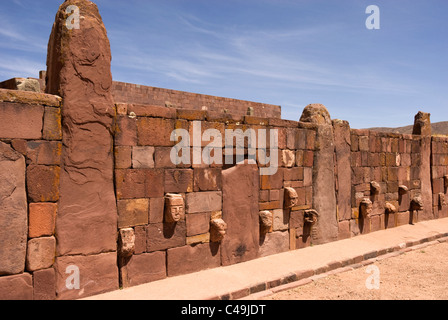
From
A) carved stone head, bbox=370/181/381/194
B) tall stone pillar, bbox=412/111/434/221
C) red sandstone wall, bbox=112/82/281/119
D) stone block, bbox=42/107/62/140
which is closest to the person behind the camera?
stone block, bbox=42/107/62/140

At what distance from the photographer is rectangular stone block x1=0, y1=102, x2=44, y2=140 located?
4.33m

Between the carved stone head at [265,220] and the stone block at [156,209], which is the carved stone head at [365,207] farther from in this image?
→ the stone block at [156,209]

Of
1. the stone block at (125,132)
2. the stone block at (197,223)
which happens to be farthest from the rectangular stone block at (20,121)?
the stone block at (197,223)

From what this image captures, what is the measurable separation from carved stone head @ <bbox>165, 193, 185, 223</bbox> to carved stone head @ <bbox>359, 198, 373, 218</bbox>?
18.1 ft

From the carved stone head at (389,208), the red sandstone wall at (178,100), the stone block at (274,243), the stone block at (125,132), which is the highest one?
the red sandstone wall at (178,100)

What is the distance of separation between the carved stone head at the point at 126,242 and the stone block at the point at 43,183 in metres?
1.06

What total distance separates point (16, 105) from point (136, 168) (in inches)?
70.0

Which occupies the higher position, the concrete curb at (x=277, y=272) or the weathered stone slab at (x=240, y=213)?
the weathered stone slab at (x=240, y=213)

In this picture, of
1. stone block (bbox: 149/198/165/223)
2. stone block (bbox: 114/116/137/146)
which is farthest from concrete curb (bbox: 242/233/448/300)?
stone block (bbox: 114/116/137/146)

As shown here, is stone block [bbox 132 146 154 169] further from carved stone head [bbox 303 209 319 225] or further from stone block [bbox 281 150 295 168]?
carved stone head [bbox 303 209 319 225]

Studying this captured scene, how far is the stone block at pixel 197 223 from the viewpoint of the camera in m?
6.06

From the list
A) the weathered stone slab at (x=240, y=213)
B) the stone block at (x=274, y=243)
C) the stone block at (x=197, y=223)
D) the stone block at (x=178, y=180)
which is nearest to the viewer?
the stone block at (x=178, y=180)

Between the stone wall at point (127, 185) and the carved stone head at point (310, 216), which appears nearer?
the stone wall at point (127, 185)
